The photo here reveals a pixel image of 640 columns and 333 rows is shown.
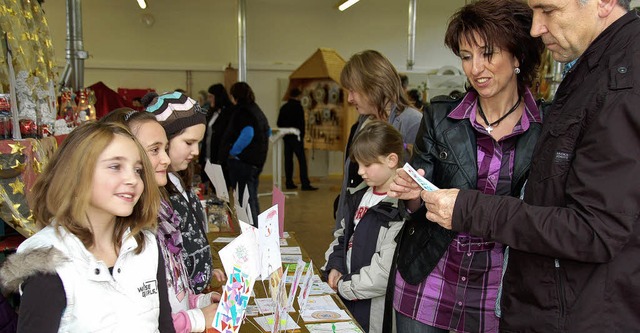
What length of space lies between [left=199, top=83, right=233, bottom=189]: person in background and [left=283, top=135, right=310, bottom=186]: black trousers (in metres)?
1.75

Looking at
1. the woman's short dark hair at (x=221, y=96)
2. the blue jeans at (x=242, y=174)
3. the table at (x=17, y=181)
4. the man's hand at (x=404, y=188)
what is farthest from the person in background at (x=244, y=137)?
the man's hand at (x=404, y=188)

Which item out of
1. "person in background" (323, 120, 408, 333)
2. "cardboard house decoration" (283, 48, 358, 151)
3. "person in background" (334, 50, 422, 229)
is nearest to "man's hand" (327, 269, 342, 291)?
"person in background" (323, 120, 408, 333)

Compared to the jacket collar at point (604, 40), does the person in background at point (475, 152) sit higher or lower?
lower

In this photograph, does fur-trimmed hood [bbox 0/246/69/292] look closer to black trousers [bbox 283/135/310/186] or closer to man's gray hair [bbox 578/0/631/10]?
man's gray hair [bbox 578/0/631/10]

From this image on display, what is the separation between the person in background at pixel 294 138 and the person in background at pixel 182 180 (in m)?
6.69

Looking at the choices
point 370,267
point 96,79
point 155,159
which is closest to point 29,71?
point 155,159

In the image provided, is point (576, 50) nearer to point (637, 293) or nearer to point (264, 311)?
point (637, 293)

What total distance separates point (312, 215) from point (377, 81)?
4.42 m

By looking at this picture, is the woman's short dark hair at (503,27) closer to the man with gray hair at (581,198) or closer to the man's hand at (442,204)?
the man with gray hair at (581,198)

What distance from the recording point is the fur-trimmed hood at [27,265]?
43.9 inches

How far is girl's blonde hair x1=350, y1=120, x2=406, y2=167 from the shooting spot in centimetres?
228

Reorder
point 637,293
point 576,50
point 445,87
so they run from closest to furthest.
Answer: point 637,293, point 576,50, point 445,87

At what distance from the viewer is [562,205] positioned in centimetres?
115

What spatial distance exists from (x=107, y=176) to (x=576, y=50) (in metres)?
1.13
